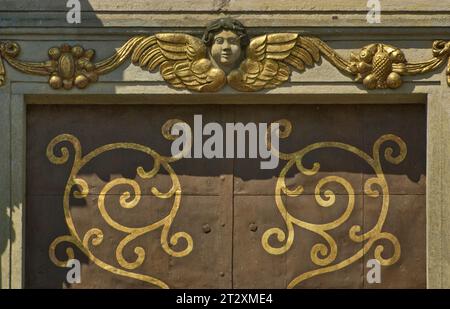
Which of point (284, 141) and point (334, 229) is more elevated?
point (284, 141)

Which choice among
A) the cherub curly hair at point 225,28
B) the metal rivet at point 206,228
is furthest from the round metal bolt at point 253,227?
the cherub curly hair at point 225,28

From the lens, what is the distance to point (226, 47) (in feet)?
26.0

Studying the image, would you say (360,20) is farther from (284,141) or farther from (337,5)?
(284,141)

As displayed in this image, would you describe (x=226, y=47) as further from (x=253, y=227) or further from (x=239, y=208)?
(x=253, y=227)

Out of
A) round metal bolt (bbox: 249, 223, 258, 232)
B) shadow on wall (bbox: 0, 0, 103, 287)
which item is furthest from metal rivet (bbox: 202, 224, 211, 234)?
shadow on wall (bbox: 0, 0, 103, 287)

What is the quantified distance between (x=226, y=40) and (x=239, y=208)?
3.47ft

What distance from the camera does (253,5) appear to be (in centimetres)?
803

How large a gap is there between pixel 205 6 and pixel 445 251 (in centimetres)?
210

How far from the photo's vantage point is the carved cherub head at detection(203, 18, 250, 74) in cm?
792

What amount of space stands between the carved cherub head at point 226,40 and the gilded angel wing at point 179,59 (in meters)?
0.06

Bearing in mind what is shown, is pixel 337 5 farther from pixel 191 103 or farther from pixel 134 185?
pixel 134 185
